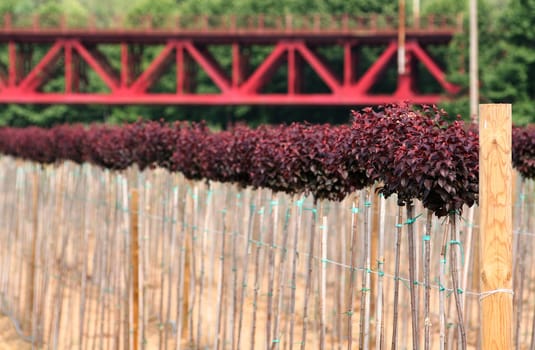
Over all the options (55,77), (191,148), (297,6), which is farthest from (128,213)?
(55,77)

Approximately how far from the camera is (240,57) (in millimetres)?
72000

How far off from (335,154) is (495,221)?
3.42 meters

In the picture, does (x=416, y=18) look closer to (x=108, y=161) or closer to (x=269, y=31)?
(x=269, y=31)

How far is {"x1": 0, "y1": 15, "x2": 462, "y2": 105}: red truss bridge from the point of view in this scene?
6631 centimetres

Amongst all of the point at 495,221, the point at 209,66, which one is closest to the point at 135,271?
the point at 495,221

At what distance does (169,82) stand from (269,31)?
17.4 metres

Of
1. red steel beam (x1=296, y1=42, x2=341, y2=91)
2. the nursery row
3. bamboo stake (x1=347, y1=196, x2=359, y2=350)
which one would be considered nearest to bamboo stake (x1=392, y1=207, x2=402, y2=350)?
the nursery row

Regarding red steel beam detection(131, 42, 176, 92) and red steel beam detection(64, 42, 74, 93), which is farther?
red steel beam detection(64, 42, 74, 93)

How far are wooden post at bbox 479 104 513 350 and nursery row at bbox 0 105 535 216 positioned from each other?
1215 millimetres

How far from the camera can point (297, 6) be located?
80.4 m

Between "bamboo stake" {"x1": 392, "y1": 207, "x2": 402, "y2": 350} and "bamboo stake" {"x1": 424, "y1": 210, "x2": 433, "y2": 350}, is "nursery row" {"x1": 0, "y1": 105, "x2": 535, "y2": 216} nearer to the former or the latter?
"bamboo stake" {"x1": 424, "y1": 210, "x2": 433, "y2": 350}

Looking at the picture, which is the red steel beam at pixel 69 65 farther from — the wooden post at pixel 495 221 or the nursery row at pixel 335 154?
the wooden post at pixel 495 221

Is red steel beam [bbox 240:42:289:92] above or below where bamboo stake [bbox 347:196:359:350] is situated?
above

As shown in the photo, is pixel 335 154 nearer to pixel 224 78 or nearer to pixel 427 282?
pixel 427 282
